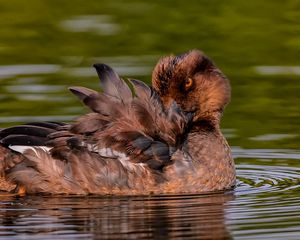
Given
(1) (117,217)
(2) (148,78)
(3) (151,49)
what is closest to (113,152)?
(1) (117,217)

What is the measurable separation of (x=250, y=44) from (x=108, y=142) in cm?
737

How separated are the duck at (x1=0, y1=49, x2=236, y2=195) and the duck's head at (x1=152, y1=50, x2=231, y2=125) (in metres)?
0.35

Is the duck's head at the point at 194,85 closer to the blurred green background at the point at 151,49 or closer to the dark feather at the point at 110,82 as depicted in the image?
the dark feather at the point at 110,82

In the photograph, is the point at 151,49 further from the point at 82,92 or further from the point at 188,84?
the point at 82,92

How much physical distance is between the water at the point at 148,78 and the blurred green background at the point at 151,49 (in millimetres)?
17

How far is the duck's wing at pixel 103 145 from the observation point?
13.1 metres

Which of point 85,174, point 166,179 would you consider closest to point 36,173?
point 85,174

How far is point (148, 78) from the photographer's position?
58.4 ft

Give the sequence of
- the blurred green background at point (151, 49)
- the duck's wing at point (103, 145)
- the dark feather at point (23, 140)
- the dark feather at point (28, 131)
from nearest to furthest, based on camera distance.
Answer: the duck's wing at point (103, 145) → the dark feather at point (23, 140) → the dark feather at point (28, 131) → the blurred green background at point (151, 49)

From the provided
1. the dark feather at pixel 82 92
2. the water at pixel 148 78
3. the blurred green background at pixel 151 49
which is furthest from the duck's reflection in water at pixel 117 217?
the blurred green background at pixel 151 49

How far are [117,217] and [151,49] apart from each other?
311 inches

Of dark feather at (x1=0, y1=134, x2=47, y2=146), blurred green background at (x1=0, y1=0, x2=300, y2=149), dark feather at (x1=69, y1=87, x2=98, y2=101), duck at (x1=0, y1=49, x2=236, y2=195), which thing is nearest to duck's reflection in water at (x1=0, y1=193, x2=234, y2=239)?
duck at (x1=0, y1=49, x2=236, y2=195)

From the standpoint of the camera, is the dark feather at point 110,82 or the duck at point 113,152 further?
the dark feather at point 110,82

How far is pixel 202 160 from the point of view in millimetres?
13461
